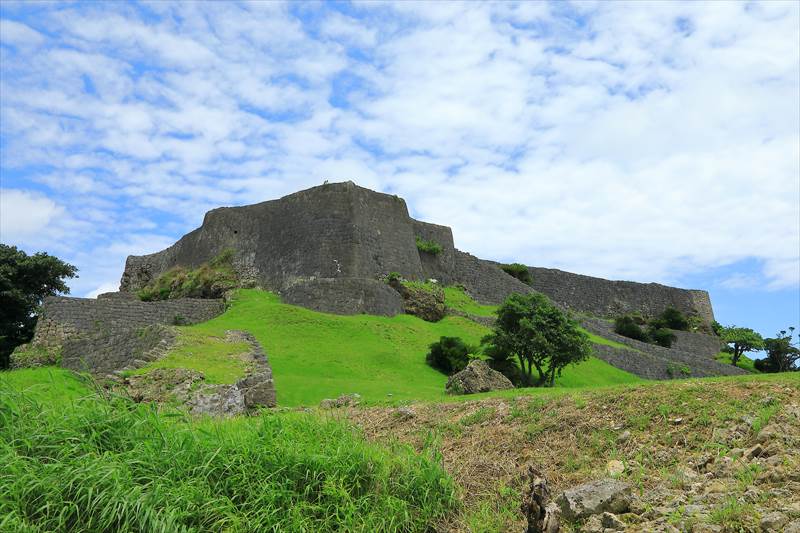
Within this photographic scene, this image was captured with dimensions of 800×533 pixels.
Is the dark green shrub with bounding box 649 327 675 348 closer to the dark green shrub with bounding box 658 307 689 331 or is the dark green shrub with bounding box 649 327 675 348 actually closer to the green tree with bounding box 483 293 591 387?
the dark green shrub with bounding box 658 307 689 331

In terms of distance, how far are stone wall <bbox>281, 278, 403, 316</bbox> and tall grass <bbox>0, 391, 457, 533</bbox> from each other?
18299mm

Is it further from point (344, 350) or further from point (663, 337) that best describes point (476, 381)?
point (663, 337)

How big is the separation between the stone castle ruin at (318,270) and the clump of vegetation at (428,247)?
0.14 metres

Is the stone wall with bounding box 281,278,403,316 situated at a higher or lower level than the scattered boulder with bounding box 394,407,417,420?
higher

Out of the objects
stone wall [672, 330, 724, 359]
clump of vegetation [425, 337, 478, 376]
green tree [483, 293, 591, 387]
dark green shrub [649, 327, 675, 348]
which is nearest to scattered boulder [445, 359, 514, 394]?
clump of vegetation [425, 337, 478, 376]

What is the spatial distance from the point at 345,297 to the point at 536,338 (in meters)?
8.39

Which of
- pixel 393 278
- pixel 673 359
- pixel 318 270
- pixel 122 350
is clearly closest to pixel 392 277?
pixel 393 278

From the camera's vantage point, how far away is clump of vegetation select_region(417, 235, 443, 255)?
35469 millimetres

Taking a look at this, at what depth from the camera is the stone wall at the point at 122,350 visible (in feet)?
49.3

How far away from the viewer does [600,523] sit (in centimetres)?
572

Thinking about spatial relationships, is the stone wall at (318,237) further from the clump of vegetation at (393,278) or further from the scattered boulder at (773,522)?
the scattered boulder at (773,522)

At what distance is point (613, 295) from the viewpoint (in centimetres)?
4859

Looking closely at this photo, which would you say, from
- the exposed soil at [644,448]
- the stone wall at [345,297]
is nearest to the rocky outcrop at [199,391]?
the exposed soil at [644,448]

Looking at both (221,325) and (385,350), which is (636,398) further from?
(221,325)
